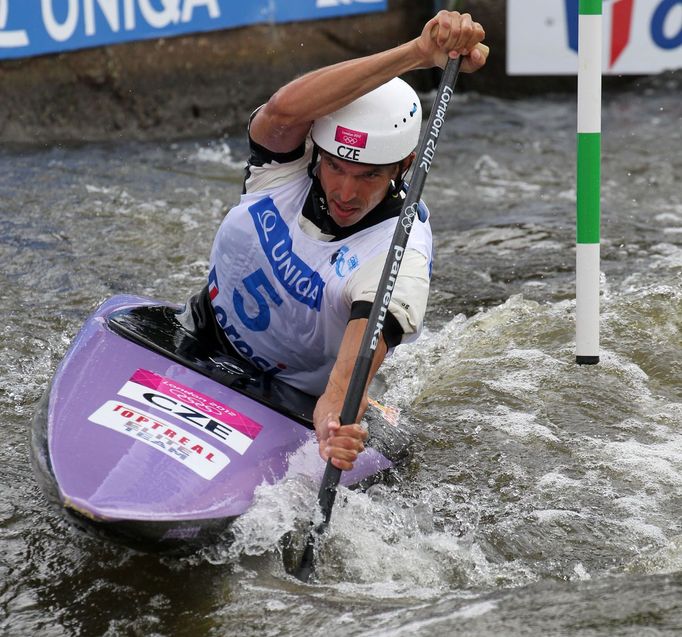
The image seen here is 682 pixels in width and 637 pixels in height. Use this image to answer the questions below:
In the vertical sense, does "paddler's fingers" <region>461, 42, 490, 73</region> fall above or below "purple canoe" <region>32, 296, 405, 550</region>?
above

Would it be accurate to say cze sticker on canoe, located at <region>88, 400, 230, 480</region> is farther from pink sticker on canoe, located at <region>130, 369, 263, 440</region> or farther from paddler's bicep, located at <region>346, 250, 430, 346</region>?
paddler's bicep, located at <region>346, 250, 430, 346</region>

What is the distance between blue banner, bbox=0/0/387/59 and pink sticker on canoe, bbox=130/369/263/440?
5.30 m

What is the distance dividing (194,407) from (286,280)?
1.75 feet

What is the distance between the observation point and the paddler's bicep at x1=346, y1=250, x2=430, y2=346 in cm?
356

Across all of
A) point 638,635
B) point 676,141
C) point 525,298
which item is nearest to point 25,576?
point 638,635

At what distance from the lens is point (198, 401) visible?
3.76m

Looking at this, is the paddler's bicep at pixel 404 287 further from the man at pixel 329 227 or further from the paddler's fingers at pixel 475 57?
the paddler's fingers at pixel 475 57

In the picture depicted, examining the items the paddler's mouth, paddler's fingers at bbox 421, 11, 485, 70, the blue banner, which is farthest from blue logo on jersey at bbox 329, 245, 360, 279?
the blue banner

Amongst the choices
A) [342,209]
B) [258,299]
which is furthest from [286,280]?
[342,209]

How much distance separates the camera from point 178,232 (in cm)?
716

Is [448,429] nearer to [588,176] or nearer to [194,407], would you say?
[588,176]

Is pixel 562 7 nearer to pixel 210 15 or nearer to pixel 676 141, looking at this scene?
pixel 676 141

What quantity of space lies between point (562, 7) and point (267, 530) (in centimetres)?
821

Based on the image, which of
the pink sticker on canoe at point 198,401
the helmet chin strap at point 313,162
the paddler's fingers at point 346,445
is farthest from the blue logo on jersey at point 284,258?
the paddler's fingers at point 346,445
